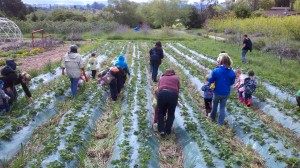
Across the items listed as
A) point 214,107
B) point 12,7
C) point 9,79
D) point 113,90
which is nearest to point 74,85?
point 113,90

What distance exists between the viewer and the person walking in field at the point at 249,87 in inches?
343

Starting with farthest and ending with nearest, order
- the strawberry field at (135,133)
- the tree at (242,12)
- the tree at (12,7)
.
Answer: the tree at (12,7)
the tree at (242,12)
the strawberry field at (135,133)

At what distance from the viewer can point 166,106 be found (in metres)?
6.43

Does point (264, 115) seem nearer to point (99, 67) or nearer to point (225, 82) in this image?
point (225, 82)

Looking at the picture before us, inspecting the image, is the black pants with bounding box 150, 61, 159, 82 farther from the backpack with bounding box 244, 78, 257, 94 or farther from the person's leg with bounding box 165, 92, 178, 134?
the person's leg with bounding box 165, 92, 178, 134

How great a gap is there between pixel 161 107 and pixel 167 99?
28 centimetres

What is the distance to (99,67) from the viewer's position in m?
14.7

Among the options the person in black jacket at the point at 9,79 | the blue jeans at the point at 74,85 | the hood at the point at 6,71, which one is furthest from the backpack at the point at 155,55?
the hood at the point at 6,71

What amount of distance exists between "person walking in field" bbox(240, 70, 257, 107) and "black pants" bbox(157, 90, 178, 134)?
322cm

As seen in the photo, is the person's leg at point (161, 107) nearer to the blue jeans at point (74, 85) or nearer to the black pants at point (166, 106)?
the black pants at point (166, 106)

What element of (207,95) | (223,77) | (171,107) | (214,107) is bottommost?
(214,107)

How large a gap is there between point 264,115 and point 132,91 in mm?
4219

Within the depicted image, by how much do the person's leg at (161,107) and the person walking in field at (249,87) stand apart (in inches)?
135

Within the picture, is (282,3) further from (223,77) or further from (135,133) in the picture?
(135,133)
